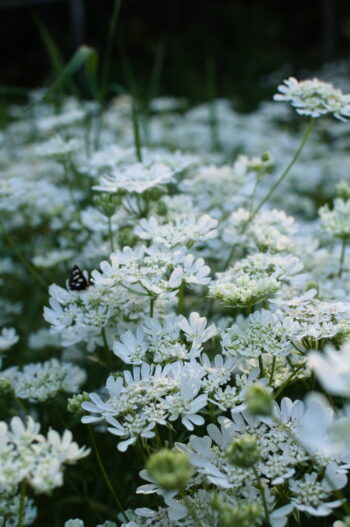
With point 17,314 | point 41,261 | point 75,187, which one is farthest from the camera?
point 75,187

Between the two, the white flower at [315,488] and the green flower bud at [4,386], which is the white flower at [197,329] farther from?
the green flower bud at [4,386]

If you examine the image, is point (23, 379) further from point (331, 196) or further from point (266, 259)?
point (331, 196)

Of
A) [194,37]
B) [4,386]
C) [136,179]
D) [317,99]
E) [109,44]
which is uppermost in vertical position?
[109,44]

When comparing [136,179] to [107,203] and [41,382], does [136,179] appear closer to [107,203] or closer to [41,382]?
[107,203]

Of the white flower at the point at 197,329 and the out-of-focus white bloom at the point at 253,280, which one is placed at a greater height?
the out-of-focus white bloom at the point at 253,280

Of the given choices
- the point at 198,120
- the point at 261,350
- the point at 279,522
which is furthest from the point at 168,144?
the point at 279,522

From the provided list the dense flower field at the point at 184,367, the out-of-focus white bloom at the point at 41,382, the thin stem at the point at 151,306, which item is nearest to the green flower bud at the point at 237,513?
the dense flower field at the point at 184,367

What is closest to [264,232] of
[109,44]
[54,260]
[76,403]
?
[76,403]
